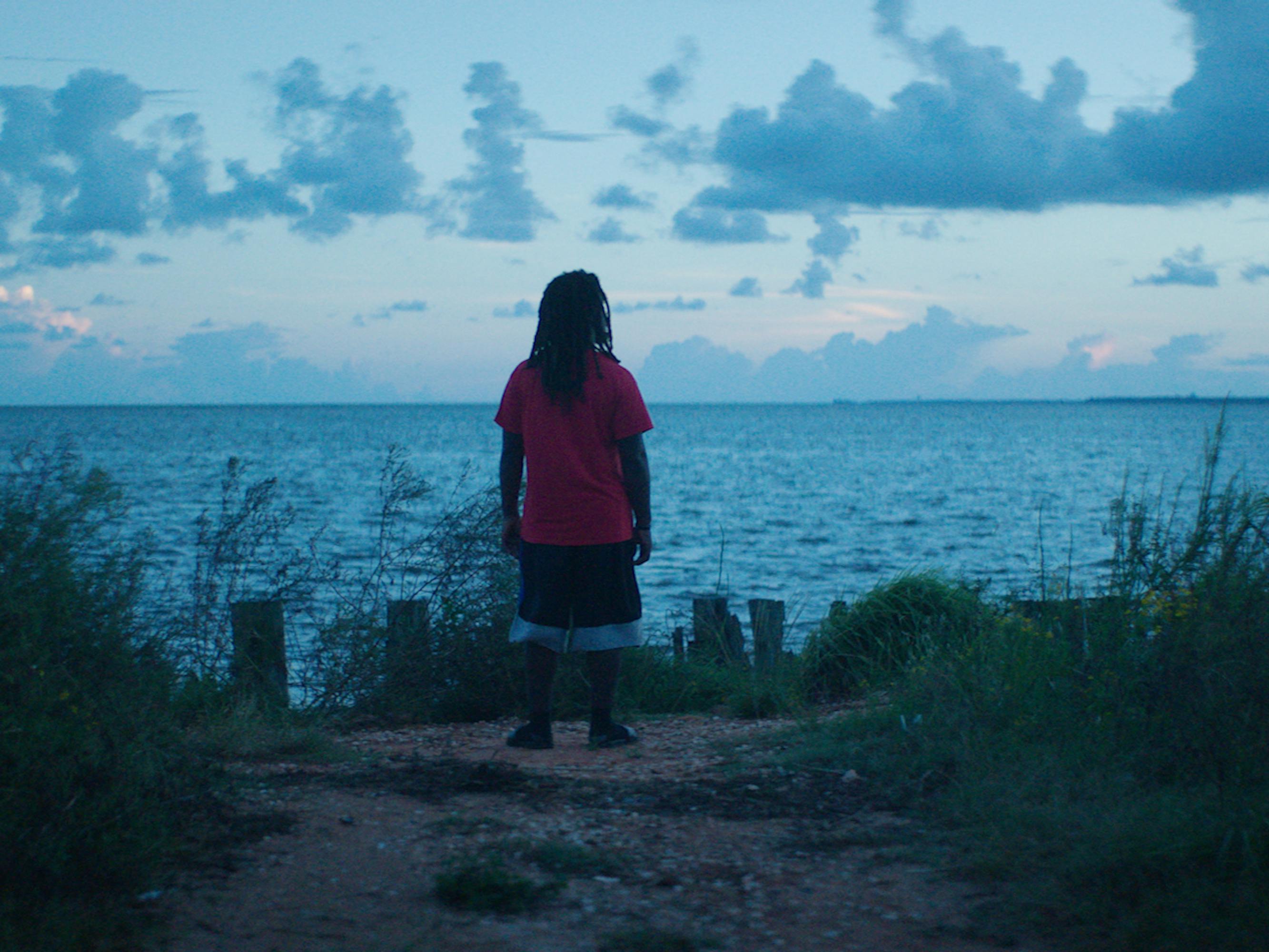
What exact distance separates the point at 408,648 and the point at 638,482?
2234 mm

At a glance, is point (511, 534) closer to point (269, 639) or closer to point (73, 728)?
point (269, 639)

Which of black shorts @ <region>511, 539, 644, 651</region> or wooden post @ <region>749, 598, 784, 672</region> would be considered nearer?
black shorts @ <region>511, 539, 644, 651</region>

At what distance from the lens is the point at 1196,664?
3.67 m

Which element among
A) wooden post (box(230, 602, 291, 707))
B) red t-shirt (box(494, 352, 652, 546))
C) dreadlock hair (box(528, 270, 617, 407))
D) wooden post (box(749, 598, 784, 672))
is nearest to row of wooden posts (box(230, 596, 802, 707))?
wooden post (box(230, 602, 291, 707))

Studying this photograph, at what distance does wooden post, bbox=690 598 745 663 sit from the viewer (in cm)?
789

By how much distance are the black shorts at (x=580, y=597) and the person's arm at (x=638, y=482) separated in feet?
0.30

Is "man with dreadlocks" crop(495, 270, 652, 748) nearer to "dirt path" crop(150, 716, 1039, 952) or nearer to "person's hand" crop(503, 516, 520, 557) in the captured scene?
"person's hand" crop(503, 516, 520, 557)

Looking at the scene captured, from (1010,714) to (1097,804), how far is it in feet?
3.36

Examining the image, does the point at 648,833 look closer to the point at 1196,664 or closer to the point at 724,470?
the point at 1196,664

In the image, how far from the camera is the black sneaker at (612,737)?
17.4 feet

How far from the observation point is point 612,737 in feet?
17.4

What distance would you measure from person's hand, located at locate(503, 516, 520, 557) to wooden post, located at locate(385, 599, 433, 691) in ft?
4.85

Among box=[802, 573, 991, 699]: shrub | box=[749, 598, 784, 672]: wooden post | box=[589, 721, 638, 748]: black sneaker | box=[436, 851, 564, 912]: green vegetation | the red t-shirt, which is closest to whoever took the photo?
box=[436, 851, 564, 912]: green vegetation

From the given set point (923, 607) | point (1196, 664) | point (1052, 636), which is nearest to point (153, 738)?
point (1196, 664)
